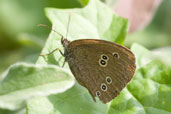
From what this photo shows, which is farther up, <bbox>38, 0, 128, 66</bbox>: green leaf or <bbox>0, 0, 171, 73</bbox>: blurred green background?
<bbox>38, 0, 128, 66</bbox>: green leaf

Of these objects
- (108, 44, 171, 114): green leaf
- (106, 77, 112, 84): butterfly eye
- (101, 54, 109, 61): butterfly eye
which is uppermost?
(101, 54, 109, 61): butterfly eye

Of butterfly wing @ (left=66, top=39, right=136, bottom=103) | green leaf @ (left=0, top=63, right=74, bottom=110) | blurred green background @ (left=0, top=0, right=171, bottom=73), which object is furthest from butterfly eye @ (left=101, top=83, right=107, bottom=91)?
blurred green background @ (left=0, top=0, right=171, bottom=73)

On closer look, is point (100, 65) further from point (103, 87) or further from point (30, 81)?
point (30, 81)

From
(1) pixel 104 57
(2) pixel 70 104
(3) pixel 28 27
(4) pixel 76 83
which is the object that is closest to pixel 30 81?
(2) pixel 70 104

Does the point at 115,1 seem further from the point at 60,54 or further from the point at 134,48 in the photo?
the point at 60,54

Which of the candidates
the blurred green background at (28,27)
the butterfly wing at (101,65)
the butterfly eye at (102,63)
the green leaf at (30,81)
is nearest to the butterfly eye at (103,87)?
the butterfly wing at (101,65)

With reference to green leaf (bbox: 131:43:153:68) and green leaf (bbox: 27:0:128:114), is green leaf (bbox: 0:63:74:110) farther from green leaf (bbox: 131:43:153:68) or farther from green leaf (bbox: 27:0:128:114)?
green leaf (bbox: 131:43:153:68)

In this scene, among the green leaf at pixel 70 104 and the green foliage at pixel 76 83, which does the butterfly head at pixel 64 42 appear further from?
the green leaf at pixel 70 104
